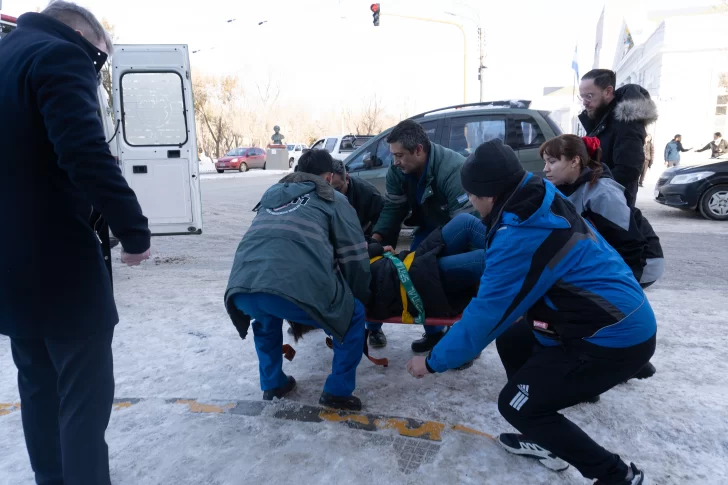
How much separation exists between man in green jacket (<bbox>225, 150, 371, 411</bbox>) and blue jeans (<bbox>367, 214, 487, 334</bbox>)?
0.49 meters

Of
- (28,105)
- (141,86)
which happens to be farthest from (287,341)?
(141,86)

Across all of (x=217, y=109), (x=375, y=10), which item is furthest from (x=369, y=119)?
(x=375, y=10)

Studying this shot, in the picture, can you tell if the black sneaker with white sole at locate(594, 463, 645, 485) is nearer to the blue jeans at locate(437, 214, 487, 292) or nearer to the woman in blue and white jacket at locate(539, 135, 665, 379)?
the woman in blue and white jacket at locate(539, 135, 665, 379)

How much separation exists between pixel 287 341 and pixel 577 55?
32.6m

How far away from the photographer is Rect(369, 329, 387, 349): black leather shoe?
3801 millimetres

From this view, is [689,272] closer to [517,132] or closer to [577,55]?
[517,132]

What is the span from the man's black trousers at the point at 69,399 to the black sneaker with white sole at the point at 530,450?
5.70ft

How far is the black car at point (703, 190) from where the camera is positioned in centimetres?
905

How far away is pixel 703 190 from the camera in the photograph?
918cm

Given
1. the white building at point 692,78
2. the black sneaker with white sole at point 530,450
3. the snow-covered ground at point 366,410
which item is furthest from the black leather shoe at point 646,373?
the white building at point 692,78

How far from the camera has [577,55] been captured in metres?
31.2

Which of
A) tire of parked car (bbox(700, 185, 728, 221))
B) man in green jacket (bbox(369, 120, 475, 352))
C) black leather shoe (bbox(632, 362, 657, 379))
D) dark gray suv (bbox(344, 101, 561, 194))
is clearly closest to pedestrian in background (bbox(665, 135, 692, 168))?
tire of parked car (bbox(700, 185, 728, 221))

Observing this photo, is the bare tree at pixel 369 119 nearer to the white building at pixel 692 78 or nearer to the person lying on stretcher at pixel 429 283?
the white building at pixel 692 78

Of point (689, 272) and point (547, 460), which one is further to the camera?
point (689, 272)
